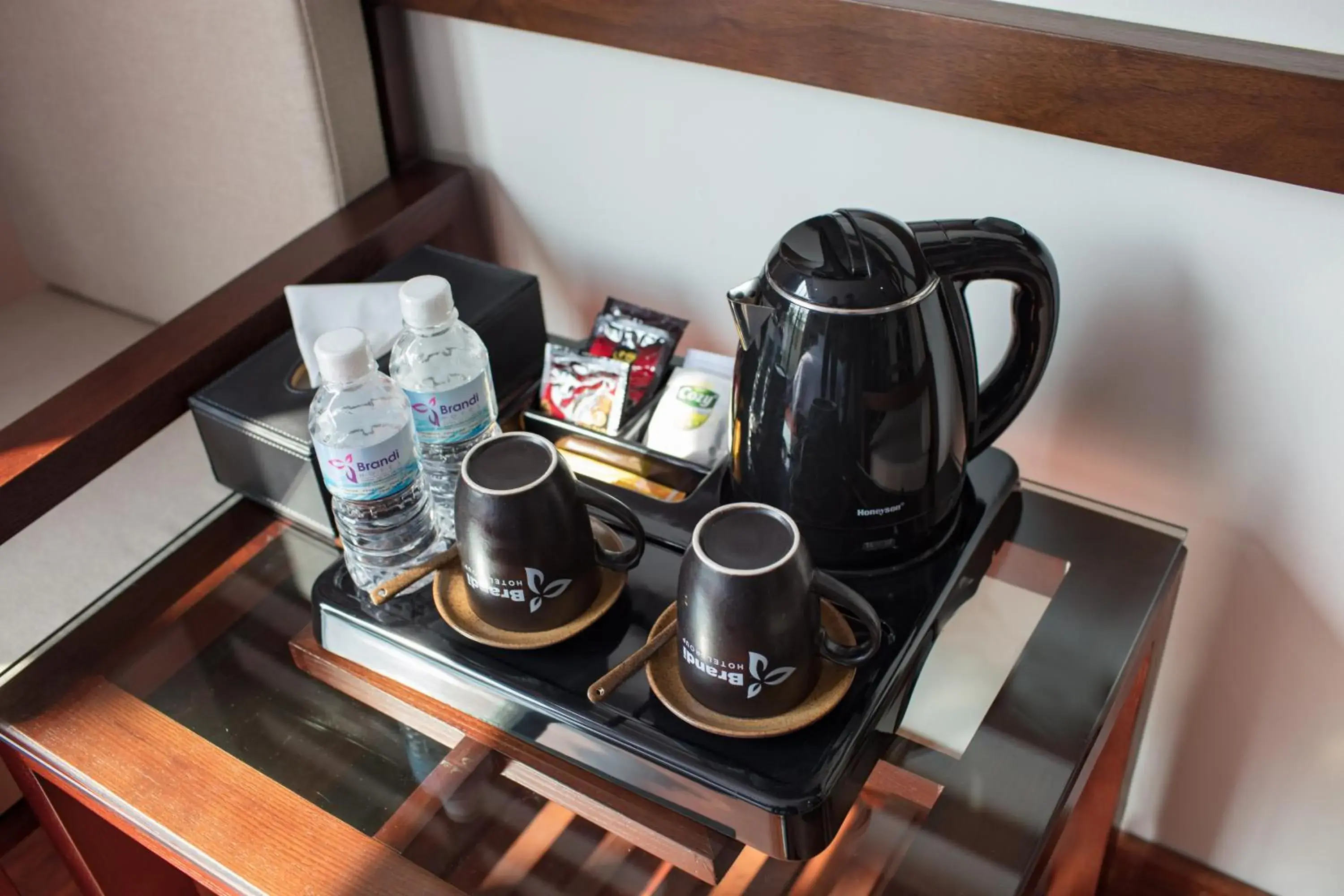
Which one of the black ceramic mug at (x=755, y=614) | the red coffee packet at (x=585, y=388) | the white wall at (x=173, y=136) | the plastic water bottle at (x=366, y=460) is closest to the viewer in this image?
the black ceramic mug at (x=755, y=614)

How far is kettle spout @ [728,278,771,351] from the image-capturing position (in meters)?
0.76

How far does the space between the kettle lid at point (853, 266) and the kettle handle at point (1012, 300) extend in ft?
0.10

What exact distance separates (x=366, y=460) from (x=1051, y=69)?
1.74 ft

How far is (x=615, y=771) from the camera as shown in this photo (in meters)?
0.76

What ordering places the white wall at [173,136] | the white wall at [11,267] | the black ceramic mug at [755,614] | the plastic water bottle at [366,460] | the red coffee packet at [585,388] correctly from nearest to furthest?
the black ceramic mug at [755,614]
the plastic water bottle at [366,460]
the red coffee packet at [585,388]
the white wall at [173,136]
the white wall at [11,267]

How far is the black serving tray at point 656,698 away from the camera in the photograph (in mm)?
711

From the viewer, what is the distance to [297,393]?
3.21 ft

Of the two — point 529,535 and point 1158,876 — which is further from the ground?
point 529,535

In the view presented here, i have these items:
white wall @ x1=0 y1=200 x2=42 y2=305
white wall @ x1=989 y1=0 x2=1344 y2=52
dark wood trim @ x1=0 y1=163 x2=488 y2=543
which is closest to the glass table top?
dark wood trim @ x1=0 y1=163 x2=488 y2=543

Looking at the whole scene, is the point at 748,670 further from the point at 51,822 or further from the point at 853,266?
the point at 51,822

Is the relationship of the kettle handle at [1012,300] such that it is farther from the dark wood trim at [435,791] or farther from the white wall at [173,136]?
the white wall at [173,136]

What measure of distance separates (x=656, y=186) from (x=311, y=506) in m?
0.42

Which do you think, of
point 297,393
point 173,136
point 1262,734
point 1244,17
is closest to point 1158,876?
point 1262,734

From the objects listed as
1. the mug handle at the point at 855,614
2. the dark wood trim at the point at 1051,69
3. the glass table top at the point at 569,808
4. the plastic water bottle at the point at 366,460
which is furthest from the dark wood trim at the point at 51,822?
the dark wood trim at the point at 1051,69
